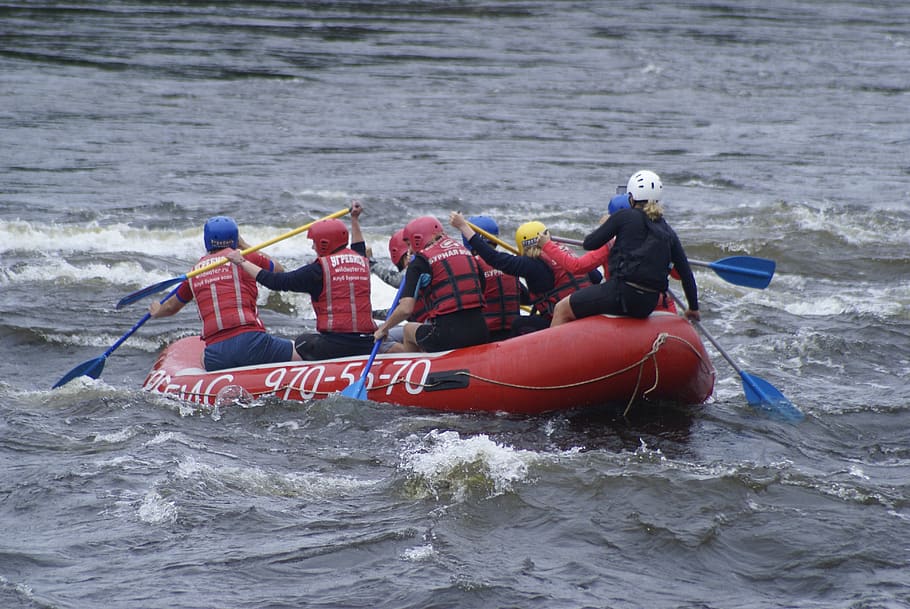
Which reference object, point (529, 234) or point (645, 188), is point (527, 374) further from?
point (645, 188)

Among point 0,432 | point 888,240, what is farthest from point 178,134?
point 0,432

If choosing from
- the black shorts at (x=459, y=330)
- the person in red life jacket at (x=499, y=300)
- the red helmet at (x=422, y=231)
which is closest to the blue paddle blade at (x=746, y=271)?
the person in red life jacket at (x=499, y=300)

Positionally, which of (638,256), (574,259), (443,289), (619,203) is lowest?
(443,289)

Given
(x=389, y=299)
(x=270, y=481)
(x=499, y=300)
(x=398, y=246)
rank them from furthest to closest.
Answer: (x=389, y=299) < (x=398, y=246) < (x=499, y=300) < (x=270, y=481)

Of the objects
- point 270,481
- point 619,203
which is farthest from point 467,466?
point 619,203

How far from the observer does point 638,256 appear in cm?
812

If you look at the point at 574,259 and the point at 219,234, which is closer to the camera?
the point at 574,259

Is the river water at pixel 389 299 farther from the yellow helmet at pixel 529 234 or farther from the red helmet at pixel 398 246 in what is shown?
the red helmet at pixel 398 246

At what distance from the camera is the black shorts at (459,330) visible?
28.8 ft

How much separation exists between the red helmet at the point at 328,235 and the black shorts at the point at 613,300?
6.01 feet

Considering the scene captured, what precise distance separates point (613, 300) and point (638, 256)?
40 cm

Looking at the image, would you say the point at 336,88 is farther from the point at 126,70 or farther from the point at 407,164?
the point at 407,164

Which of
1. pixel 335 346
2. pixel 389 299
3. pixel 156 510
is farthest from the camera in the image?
pixel 389 299

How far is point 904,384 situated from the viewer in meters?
9.87
